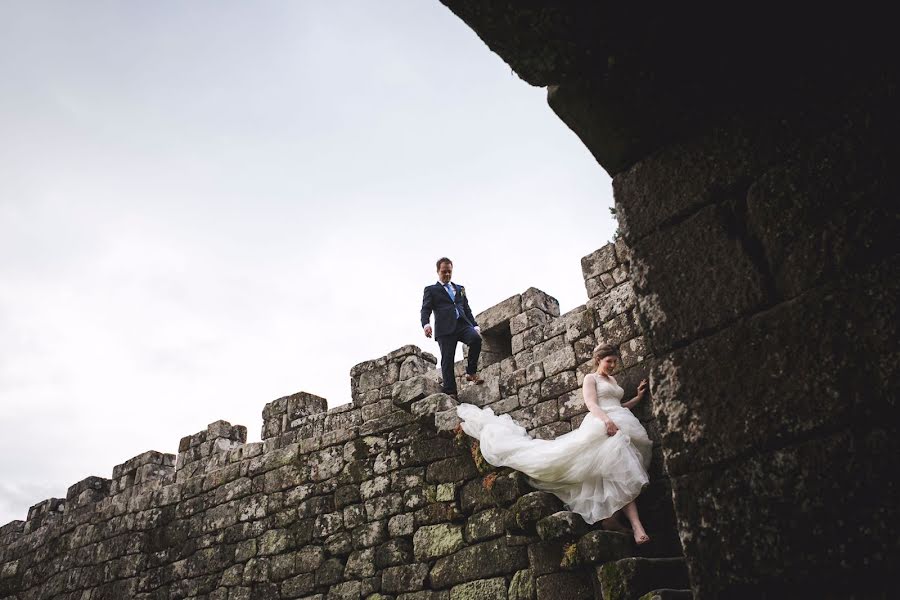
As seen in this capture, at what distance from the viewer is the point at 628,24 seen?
6.18 ft

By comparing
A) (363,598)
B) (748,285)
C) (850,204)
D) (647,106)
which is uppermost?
(647,106)

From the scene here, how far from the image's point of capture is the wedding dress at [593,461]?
4211 millimetres

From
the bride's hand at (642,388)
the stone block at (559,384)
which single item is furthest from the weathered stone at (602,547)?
the stone block at (559,384)

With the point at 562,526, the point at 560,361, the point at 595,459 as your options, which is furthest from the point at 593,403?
the point at 560,361

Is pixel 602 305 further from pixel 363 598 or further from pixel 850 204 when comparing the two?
pixel 850 204

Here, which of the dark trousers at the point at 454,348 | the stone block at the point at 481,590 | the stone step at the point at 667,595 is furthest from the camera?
the dark trousers at the point at 454,348

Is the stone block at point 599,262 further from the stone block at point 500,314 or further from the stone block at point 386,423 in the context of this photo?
the stone block at point 386,423

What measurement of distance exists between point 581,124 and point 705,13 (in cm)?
48

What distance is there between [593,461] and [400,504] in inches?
98.7

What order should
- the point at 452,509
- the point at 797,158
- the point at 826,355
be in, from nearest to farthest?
the point at 826,355, the point at 797,158, the point at 452,509

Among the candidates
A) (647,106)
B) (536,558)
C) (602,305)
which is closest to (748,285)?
(647,106)

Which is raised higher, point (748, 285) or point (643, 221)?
point (643, 221)

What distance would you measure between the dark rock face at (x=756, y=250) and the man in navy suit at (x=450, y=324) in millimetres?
4371

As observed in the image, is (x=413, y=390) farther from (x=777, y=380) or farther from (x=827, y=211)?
(x=827, y=211)
